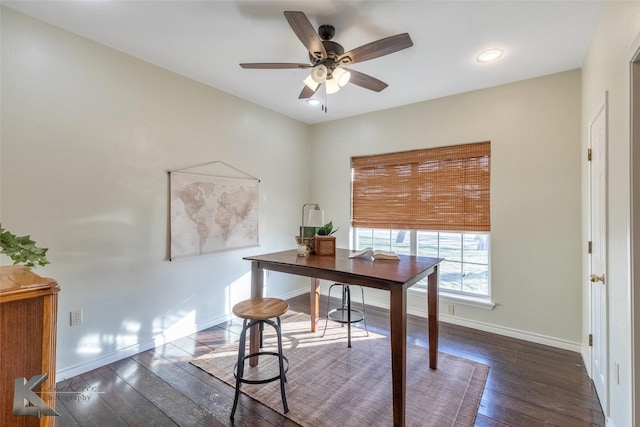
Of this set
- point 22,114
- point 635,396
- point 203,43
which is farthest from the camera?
point 203,43

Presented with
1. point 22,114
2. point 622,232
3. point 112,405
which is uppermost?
point 22,114

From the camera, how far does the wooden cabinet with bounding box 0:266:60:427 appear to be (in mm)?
896

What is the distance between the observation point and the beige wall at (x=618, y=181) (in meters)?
1.38

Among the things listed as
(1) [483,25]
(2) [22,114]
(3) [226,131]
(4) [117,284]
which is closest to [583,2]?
(1) [483,25]

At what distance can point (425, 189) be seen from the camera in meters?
3.56

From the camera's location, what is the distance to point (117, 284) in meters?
2.54

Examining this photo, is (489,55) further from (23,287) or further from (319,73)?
(23,287)

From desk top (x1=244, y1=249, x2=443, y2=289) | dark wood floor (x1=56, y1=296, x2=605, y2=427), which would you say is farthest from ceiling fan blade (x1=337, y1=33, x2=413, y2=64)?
dark wood floor (x1=56, y1=296, x2=605, y2=427)

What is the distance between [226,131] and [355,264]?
2.29 metres

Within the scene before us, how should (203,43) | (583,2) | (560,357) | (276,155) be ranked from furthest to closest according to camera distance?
(276,155), (560,357), (203,43), (583,2)

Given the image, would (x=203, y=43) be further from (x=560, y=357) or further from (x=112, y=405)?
(x=560, y=357)

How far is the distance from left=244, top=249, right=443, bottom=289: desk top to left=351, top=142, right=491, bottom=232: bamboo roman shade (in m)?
1.26

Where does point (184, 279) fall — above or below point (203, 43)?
below

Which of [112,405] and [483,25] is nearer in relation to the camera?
[112,405]
